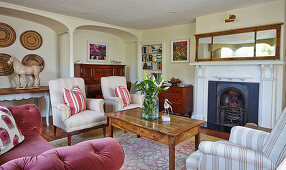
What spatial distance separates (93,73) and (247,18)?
375cm

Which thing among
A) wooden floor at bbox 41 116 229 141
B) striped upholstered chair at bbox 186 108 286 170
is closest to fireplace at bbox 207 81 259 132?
wooden floor at bbox 41 116 229 141

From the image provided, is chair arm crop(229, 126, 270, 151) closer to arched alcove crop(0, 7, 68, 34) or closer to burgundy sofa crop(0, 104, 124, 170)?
burgundy sofa crop(0, 104, 124, 170)

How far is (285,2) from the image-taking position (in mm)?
3277

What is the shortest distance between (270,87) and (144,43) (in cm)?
362

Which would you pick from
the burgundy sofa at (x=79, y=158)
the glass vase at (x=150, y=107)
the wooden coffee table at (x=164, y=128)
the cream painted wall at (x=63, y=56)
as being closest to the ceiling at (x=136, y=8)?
the cream painted wall at (x=63, y=56)

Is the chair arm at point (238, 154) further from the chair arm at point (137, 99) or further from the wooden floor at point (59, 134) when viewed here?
the chair arm at point (137, 99)

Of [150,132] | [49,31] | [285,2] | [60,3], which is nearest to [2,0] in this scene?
[60,3]

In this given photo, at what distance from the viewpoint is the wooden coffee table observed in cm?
196

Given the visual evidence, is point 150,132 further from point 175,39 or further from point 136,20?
point 175,39

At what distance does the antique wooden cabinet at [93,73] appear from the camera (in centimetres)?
480

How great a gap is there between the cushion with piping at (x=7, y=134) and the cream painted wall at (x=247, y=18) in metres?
3.98

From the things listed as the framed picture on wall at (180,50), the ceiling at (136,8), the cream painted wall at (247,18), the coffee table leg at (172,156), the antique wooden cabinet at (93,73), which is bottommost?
the coffee table leg at (172,156)

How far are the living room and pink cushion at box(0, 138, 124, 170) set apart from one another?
4.88ft

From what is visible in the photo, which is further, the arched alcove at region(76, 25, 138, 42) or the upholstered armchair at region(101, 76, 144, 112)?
the arched alcove at region(76, 25, 138, 42)
